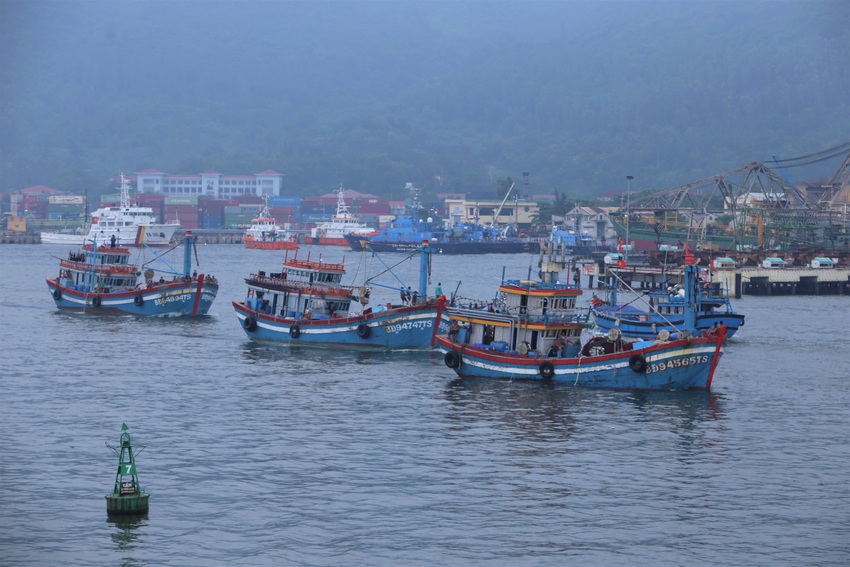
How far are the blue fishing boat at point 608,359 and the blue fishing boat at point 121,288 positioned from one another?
32.5m

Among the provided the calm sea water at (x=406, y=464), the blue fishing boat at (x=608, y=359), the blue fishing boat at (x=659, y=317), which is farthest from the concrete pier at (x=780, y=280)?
the blue fishing boat at (x=608, y=359)

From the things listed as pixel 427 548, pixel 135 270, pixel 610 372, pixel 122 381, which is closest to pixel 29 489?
pixel 427 548

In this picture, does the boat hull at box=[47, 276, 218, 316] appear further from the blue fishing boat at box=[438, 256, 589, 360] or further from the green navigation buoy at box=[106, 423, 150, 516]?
the green navigation buoy at box=[106, 423, 150, 516]

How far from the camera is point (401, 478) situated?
40750 millimetres

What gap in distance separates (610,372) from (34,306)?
60.2 meters

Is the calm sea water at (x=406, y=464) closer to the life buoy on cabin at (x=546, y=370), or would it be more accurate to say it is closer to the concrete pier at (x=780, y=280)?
the life buoy on cabin at (x=546, y=370)

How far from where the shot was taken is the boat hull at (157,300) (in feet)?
290

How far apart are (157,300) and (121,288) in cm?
452

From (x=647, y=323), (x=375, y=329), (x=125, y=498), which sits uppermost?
(x=647, y=323)

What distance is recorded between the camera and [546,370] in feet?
189

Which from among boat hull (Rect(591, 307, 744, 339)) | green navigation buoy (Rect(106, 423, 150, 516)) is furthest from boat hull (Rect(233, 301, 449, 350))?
green navigation buoy (Rect(106, 423, 150, 516))

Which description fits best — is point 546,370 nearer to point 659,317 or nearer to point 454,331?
point 454,331

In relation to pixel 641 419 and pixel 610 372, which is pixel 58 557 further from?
pixel 610 372

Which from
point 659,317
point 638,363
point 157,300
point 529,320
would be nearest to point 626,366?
point 638,363
